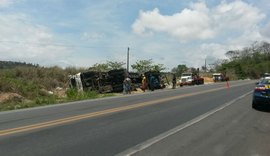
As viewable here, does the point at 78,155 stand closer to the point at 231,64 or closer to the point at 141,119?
the point at 141,119

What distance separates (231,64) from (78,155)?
14207cm

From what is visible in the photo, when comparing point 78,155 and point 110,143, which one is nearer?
point 78,155

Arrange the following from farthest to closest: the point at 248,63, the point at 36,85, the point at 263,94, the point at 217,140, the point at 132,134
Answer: the point at 248,63 → the point at 36,85 → the point at 263,94 → the point at 132,134 → the point at 217,140

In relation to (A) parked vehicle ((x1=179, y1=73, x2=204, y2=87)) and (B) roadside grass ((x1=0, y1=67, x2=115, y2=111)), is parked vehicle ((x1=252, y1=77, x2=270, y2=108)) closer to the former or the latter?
(B) roadside grass ((x1=0, y1=67, x2=115, y2=111))

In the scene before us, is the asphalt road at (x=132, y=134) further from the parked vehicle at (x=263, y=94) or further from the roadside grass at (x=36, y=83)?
the roadside grass at (x=36, y=83)

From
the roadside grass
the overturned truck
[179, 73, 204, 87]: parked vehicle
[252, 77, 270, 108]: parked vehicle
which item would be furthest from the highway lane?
[179, 73, 204, 87]: parked vehicle

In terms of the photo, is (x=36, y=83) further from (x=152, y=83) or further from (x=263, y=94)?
(x=263, y=94)

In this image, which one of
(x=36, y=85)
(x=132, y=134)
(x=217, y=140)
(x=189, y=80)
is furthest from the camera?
(x=189, y=80)

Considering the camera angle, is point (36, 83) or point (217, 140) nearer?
point (217, 140)

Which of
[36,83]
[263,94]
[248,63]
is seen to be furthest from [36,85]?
[248,63]

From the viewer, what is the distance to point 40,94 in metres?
36.2

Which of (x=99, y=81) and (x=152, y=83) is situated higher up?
(x=99, y=81)

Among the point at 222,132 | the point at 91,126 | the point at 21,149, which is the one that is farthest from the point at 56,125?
the point at 222,132

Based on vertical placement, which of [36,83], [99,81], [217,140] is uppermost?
[99,81]
